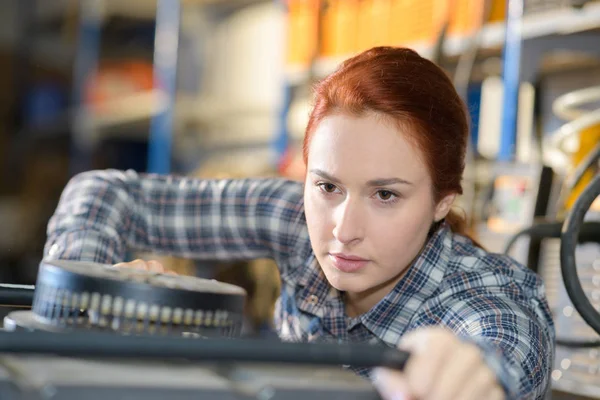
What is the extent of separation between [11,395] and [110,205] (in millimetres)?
843

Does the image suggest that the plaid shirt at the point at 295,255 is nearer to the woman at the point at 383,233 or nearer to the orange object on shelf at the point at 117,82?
the woman at the point at 383,233

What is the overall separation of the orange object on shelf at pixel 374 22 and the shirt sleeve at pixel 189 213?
1505 mm

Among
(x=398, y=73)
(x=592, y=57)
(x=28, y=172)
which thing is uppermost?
(x=592, y=57)

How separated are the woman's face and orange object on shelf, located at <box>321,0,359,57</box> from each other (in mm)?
2048

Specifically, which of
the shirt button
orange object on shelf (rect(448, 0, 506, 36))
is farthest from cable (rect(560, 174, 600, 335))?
orange object on shelf (rect(448, 0, 506, 36))

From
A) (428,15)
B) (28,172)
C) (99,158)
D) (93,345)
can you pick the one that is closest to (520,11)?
(428,15)

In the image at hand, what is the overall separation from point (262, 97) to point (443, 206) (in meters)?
2.98

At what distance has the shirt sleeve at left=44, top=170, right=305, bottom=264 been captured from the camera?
122cm

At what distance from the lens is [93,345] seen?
0.43 m

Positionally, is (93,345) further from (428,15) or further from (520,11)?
(428,15)

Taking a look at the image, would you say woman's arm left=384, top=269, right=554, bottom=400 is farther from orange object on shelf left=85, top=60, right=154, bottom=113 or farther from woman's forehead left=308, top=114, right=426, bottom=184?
orange object on shelf left=85, top=60, right=154, bottom=113

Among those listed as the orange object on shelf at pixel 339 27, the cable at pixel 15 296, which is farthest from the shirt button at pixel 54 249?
the orange object on shelf at pixel 339 27

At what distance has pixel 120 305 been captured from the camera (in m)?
0.57

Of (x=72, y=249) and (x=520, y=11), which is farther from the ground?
(x=520, y=11)
